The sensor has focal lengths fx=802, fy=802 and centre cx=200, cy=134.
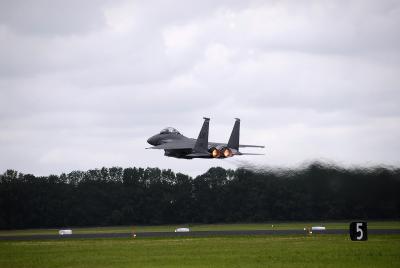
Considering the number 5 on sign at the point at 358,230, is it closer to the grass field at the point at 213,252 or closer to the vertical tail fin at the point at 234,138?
the grass field at the point at 213,252

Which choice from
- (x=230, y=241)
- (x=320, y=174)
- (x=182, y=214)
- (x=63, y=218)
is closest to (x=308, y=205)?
(x=320, y=174)

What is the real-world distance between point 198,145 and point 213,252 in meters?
21.0

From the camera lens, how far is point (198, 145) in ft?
216

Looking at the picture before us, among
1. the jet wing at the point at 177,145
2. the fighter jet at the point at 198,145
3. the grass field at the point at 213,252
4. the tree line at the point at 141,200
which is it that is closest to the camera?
the grass field at the point at 213,252

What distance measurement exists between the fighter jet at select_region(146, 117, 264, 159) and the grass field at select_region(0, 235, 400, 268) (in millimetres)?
8941

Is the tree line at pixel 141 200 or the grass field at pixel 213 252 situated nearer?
the grass field at pixel 213 252

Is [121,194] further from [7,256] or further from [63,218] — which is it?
[7,256]

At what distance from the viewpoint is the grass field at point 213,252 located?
130ft

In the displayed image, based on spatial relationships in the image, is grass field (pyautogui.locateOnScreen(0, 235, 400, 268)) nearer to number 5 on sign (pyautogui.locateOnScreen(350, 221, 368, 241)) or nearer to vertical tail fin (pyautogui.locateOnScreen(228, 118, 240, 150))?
number 5 on sign (pyautogui.locateOnScreen(350, 221, 368, 241))

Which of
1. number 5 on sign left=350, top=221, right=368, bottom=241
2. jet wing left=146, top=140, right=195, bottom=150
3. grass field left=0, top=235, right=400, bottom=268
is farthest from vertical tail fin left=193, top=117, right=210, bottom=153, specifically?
number 5 on sign left=350, top=221, right=368, bottom=241

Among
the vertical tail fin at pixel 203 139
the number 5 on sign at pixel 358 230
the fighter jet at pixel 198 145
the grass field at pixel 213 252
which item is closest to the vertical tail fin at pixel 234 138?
the fighter jet at pixel 198 145

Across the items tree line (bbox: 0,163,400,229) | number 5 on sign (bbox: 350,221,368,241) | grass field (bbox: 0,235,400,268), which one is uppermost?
tree line (bbox: 0,163,400,229)

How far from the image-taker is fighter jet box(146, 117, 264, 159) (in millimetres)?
65312

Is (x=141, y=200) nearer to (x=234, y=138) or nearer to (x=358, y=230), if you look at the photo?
(x=234, y=138)
